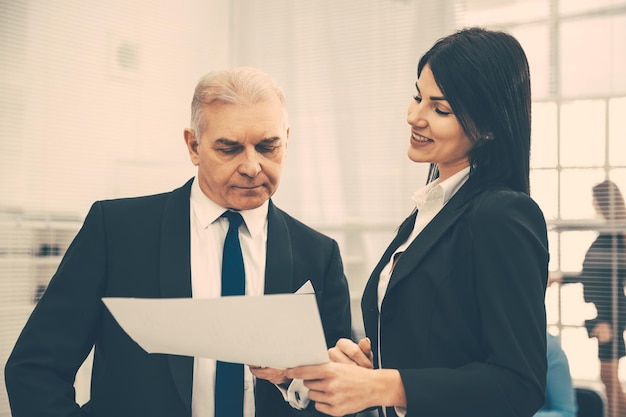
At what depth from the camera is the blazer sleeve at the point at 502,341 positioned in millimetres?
991

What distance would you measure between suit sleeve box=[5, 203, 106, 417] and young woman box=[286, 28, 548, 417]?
64cm

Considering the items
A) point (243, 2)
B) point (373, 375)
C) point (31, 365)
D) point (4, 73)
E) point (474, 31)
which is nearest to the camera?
point (373, 375)

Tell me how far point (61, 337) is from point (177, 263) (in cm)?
30

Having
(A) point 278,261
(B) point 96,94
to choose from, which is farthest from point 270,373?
(B) point 96,94

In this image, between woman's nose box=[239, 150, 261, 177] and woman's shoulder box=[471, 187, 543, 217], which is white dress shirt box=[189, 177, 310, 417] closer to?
woman's nose box=[239, 150, 261, 177]

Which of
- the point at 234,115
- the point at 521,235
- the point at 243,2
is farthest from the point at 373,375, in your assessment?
the point at 243,2

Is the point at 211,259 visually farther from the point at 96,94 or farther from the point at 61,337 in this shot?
the point at 96,94

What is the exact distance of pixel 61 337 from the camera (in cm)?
144

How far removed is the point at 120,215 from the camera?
154cm

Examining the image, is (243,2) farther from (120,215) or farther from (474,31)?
(474,31)

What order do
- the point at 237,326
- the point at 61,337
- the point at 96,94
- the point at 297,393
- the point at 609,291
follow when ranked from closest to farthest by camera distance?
the point at 237,326
the point at 297,393
the point at 61,337
the point at 609,291
the point at 96,94

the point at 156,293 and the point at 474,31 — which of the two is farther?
the point at 156,293

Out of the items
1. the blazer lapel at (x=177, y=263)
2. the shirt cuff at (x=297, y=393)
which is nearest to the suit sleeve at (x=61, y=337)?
the blazer lapel at (x=177, y=263)

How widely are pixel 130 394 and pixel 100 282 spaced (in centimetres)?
26
